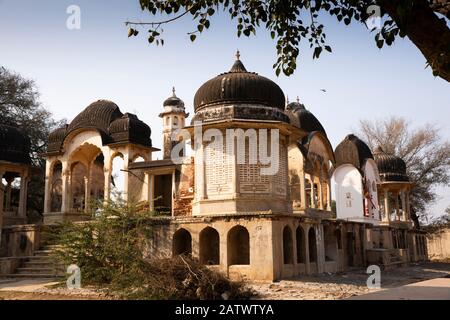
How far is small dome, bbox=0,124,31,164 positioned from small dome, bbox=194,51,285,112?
957cm

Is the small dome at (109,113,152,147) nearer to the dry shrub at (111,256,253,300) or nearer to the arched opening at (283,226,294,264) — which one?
the arched opening at (283,226,294,264)

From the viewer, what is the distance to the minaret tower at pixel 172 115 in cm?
3175

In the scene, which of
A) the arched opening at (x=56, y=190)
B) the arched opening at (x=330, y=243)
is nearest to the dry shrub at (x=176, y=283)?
the arched opening at (x=330, y=243)

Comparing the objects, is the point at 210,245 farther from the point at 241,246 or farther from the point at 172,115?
the point at 172,115

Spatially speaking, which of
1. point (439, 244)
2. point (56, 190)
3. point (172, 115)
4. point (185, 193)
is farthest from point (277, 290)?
point (439, 244)

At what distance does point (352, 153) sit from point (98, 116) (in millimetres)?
12809

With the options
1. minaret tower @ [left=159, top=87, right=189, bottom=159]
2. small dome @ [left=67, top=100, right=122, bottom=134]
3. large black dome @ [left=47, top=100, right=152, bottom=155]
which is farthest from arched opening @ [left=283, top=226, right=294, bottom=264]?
minaret tower @ [left=159, top=87, right=189, bottom=159]

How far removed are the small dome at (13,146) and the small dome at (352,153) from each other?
1546cm

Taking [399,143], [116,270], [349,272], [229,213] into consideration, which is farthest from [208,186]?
Answer: [399,143]

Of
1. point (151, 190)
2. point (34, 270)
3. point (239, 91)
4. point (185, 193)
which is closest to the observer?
point (239, 91)

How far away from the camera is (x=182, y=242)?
15859mm

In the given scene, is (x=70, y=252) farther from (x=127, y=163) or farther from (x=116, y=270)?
(x=127, y=163)

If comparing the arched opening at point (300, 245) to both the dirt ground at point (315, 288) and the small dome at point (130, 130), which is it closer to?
the dirt ground at point (315, 288)

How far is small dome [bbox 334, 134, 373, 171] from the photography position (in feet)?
77.5
